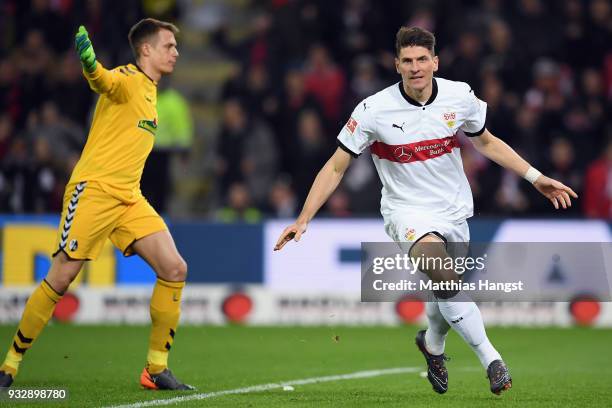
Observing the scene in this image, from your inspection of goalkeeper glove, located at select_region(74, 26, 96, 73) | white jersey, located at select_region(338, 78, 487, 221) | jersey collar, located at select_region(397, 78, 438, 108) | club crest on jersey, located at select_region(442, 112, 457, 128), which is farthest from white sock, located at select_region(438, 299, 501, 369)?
goalkeeper glove, located at select_region(74, 26, 96, 73)

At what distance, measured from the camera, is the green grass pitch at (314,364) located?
8.13 m

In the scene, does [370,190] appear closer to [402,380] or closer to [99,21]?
[99,21]

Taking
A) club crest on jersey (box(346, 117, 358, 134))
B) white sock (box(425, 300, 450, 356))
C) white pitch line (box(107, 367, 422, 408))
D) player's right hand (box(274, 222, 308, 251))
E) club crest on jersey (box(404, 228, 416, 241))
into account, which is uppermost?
club crest on jersey (box(346, 117, 358, 134))

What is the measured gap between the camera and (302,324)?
48.5 ft

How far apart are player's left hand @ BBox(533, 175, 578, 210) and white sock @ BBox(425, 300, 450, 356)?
1.08 metres

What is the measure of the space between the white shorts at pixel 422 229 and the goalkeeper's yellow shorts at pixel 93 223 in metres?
1.69

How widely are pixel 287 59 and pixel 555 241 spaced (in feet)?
19.2

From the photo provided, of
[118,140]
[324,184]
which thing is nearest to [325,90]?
[118,140]

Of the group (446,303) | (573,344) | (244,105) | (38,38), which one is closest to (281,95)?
(244,105)

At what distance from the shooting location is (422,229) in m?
8.06

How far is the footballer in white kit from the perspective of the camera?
8055 millimetres

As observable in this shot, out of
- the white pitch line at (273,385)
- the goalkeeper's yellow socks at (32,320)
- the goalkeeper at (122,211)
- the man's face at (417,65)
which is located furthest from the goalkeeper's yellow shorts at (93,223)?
the man's face at (417,65)

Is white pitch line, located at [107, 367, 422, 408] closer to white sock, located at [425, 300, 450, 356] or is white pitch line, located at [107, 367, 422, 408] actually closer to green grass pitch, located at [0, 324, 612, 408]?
green grass pitch, located at [0, 324, 612, 408]

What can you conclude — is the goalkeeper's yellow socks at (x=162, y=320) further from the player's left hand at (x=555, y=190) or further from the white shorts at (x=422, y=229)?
the player's left hand at (x=555, y=190)
